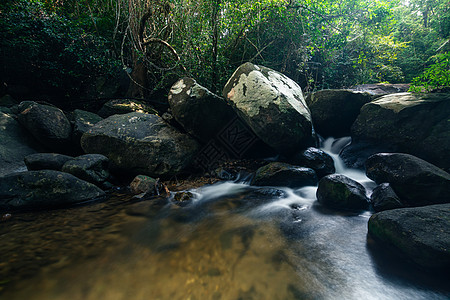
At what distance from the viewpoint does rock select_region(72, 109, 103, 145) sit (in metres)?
4.68

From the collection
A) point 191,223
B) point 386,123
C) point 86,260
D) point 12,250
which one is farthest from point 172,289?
point 386,123

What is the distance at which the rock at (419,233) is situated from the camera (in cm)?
154

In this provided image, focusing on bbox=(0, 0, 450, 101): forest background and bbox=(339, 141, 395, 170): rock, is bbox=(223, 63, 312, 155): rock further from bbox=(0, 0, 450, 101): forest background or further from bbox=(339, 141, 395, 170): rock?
bbox=(0, 0, 450, 101): forest background

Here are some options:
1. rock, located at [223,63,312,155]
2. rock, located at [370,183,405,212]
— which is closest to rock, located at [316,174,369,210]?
rock, located at [370,183,405,212]

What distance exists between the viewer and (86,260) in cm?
173

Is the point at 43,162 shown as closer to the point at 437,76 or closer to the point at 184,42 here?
the point at 184,42

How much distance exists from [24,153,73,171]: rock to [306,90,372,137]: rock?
6170mm

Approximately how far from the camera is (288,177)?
3684 mm

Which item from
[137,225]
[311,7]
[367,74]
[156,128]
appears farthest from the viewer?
[367,74]

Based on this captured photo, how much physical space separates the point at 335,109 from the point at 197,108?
372cm

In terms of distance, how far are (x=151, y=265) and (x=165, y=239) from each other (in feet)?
1.54

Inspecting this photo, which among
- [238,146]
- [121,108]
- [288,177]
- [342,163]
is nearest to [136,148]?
[238,146]

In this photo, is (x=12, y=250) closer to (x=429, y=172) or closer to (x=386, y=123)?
(x=429, y=172)

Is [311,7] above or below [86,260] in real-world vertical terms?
above
